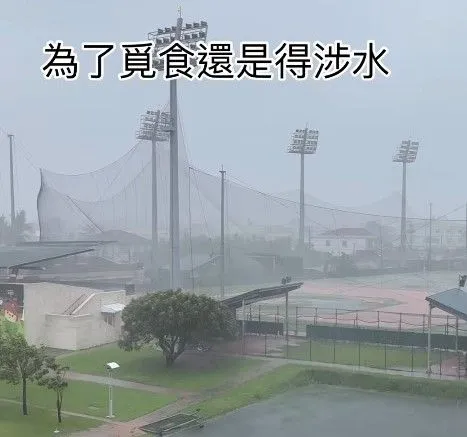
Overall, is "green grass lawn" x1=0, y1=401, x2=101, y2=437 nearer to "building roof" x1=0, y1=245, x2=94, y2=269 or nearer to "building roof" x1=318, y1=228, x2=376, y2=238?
"building roof" x1=0, y1=245, x2=94, y2=269

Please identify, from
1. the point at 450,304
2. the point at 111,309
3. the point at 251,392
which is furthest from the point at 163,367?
the point at 450,304

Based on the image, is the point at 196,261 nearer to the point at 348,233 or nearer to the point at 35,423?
the point at 348,233

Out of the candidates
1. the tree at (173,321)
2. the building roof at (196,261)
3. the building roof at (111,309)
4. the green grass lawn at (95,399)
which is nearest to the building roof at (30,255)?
the building roof at (111,309)

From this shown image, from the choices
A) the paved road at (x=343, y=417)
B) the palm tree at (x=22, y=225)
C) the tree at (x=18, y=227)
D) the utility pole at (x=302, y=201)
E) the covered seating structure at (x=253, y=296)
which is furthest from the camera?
the palm tree at (x=22, y=225)

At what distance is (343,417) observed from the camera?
16.8 meters

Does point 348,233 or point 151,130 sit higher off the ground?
point 151,130

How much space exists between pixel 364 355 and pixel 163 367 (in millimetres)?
6791

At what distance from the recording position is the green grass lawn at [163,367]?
20.4 meters

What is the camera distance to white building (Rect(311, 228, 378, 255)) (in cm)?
7525

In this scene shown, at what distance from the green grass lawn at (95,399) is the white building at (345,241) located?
184ft

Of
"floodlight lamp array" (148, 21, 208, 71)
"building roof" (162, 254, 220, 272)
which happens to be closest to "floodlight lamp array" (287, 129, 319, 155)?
"building roof" (162, 254, 220, 272)

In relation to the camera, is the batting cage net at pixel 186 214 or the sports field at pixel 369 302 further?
the batting cage net at pixel 186 214

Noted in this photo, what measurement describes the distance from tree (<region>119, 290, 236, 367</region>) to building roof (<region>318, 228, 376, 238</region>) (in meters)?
54.5

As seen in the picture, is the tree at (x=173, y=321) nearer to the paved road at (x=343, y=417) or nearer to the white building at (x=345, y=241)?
the paved road at (x=343, y=417)
